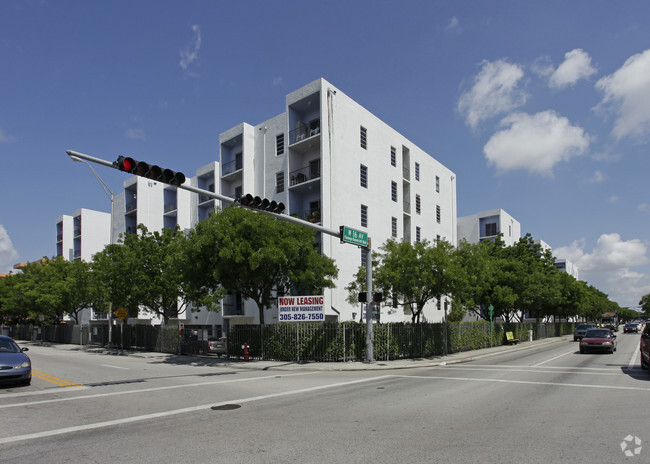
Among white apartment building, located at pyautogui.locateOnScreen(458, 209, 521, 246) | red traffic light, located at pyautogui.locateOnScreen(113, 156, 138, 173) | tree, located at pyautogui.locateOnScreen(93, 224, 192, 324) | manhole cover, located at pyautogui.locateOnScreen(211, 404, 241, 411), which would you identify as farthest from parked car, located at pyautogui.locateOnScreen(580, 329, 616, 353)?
white apartment building, located at pyautogui.locateOnScreen(458, 209, 521, 246)

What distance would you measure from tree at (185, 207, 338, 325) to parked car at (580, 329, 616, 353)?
16232 millimetres

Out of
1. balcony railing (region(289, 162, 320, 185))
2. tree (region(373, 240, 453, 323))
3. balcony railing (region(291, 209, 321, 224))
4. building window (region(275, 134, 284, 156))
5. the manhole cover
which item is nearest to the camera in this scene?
the manhole cover

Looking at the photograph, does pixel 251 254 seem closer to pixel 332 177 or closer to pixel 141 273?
pixel 332 177

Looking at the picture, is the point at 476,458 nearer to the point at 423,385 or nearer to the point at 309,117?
the point at 423,385

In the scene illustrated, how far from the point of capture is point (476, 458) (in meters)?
5.96

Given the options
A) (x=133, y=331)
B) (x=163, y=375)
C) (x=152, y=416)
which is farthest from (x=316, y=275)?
(x=133, y=331)

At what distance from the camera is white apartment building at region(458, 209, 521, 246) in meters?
61.9

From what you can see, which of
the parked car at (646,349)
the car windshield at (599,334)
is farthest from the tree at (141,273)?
the car windshield at (599,334)

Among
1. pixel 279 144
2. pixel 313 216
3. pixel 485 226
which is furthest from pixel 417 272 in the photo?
pixel 485 226

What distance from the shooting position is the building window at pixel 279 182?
1258 inches

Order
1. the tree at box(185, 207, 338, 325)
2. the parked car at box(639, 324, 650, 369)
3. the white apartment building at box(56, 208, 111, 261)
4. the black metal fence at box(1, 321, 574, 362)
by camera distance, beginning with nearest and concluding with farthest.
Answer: the parked car at box(639, 324, 650, 369) < the tree at box(185, 207, 338, 325) < the black metal fence at box(1, 321, 574, 362) < the white apartment building at box(56, 208, 111, 261)

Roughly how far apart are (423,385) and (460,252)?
41.7 feet

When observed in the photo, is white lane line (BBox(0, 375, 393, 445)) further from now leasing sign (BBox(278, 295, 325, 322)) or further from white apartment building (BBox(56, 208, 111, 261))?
white apartment building (BBox(56, 208, 111, 261))

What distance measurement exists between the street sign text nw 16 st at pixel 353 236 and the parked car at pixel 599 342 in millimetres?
16294
